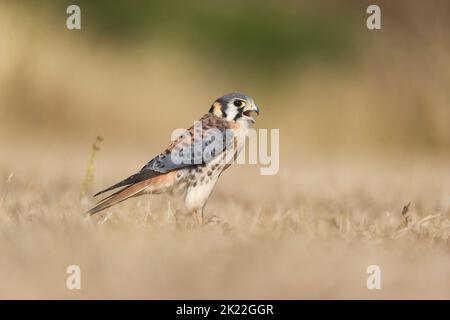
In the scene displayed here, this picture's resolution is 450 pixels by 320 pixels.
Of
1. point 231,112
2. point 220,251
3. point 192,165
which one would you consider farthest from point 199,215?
point 220,251

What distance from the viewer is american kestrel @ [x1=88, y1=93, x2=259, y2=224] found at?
4.11 metres

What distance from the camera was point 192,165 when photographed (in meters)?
4.20

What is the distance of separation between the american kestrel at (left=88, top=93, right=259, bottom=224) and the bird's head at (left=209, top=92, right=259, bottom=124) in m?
0.11

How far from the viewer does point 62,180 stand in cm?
524

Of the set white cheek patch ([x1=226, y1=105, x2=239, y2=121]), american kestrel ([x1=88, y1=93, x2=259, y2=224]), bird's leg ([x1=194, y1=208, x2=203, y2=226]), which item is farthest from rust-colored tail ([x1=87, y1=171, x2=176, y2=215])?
white cheek patch ([x1=226, y1=105, x2=239, y2=121])

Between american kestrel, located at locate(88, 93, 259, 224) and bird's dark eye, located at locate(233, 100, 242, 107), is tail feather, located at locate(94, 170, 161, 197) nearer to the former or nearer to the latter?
american kestrel, located at locate(88, 93, 259, 224)

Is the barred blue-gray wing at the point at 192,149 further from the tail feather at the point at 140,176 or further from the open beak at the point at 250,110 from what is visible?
the open beak at the point at 250,110

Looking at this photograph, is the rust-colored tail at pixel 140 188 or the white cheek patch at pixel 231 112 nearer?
the rust-colored tail at pixel 140 188

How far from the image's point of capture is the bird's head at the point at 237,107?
177 inches

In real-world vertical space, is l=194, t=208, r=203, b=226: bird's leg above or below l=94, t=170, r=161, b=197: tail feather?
below

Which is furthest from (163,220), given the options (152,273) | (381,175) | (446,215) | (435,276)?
(381,175)

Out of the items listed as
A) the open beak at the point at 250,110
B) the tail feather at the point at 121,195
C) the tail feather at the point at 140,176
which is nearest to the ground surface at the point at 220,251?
the tail feather at the point at 121,195

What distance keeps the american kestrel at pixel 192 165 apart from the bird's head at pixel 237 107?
0.36 ft

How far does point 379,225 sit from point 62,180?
89.1 inches
